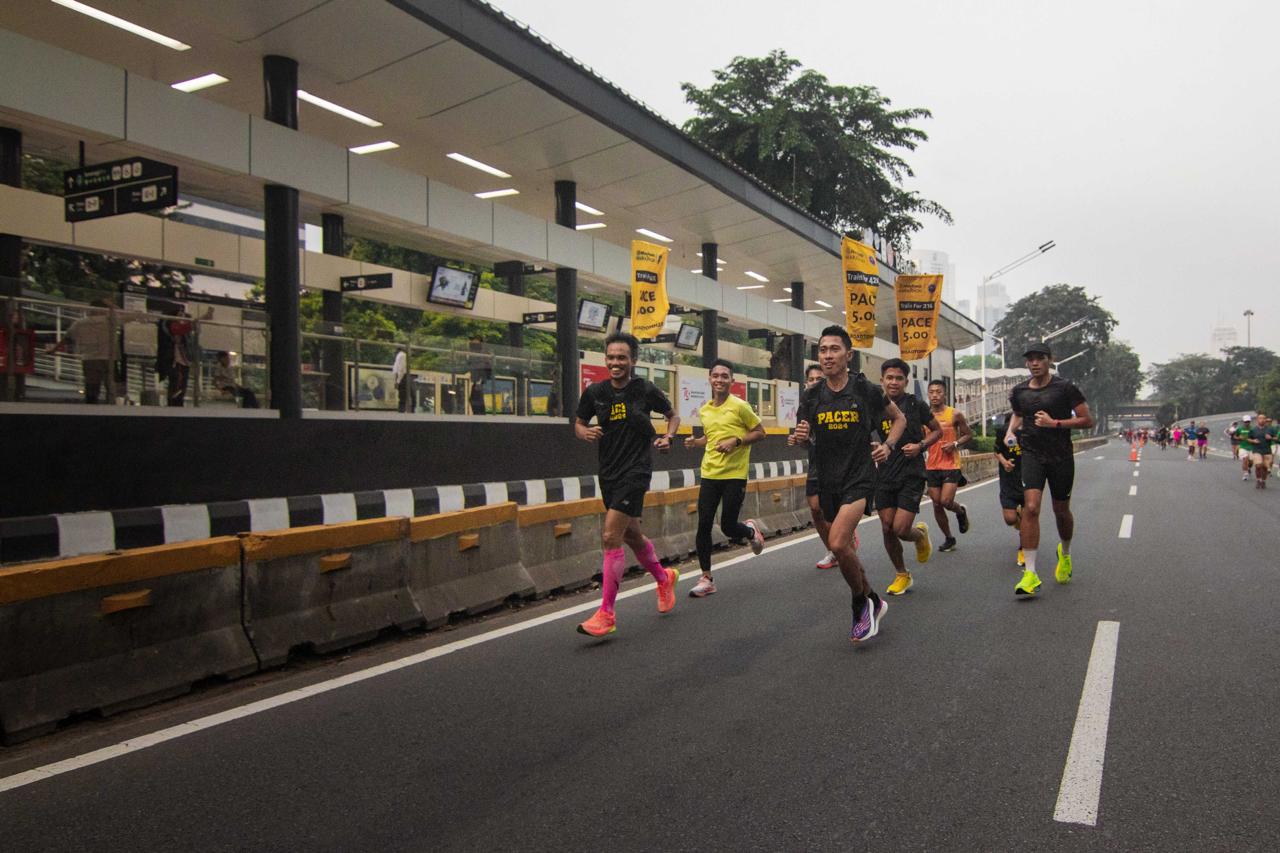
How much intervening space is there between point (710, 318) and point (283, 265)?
1495 cm

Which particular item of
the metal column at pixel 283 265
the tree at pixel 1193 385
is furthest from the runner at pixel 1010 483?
the tree at pixel 1193 385

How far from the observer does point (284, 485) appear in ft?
41.4

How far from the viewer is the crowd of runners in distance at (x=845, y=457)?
20.6 feet

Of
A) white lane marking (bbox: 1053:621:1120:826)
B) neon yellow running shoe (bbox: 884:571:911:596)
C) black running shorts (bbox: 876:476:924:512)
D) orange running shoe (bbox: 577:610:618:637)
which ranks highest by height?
black running shorts (bbox: 876:476:924:512)

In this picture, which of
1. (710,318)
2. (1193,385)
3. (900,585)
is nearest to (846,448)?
(900,585)

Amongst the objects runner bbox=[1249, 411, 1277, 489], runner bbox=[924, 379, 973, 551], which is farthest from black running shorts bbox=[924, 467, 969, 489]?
runner bbox=[1249, 411, 1277, 489]

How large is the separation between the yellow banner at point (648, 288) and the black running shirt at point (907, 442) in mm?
8998

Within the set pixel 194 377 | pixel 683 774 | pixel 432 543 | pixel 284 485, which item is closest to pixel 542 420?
pixel 284 485

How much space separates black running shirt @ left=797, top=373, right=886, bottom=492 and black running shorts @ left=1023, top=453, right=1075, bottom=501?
2299 millimetres

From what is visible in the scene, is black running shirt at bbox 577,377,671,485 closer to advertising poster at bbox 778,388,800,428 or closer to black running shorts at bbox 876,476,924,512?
black running shorts at bbox 876,476,924,512

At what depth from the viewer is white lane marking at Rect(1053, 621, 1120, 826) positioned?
347cm

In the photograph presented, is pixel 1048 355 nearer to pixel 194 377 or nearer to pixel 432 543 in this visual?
pixel 432 543

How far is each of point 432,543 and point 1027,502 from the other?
15.9 ft

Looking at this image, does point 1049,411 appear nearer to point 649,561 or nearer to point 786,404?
point 649,561
